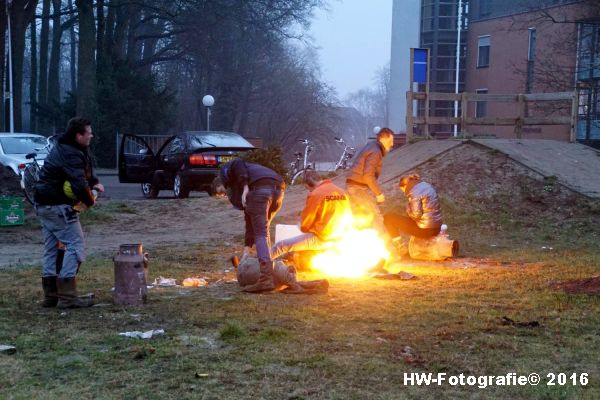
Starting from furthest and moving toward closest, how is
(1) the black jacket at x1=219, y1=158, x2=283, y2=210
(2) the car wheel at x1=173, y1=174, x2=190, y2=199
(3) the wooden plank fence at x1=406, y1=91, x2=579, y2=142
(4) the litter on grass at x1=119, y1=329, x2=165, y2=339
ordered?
(3) the wooden plank fence at x1=406, y1=91, x2=579, y2=142 < (2) the car wheel at x1=173, y1=174, x2=190, y2=199 < (1) the black jacket at x1=219, y1=158, x2=283, y2=210 < (4) the litter on grass at x1=119, y1=329, x2=165, y2=339

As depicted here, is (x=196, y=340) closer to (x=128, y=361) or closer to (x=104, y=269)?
(x=128, y=361)

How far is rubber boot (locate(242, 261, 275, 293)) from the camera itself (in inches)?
330

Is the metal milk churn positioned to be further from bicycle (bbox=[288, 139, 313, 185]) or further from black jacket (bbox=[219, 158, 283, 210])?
bicycle (bbox=[288, 139, 313, 185])

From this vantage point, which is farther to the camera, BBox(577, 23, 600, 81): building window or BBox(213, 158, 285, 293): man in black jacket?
BBox(577, 23, 600, 81): building window

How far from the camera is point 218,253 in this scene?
12.0 metres

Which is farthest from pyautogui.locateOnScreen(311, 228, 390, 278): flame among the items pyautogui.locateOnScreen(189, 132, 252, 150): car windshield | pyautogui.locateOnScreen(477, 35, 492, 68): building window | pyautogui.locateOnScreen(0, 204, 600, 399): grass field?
pyautogui.locateOnScreen(477, 35, 492, 68): building window

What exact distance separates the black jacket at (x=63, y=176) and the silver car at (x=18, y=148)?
1382 cm

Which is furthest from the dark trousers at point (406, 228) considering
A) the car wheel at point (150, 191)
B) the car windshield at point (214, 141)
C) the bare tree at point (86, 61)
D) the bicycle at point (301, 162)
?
the bare tree at point (86, 61)

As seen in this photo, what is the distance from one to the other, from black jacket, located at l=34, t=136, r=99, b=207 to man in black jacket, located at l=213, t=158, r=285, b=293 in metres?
1.66

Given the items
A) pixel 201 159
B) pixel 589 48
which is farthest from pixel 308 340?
pixel 589 48

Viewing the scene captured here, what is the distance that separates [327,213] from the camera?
9805 millimetres

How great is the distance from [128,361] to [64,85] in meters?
106

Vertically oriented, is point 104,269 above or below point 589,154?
below

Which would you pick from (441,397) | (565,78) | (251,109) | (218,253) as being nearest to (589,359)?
(441,397)
